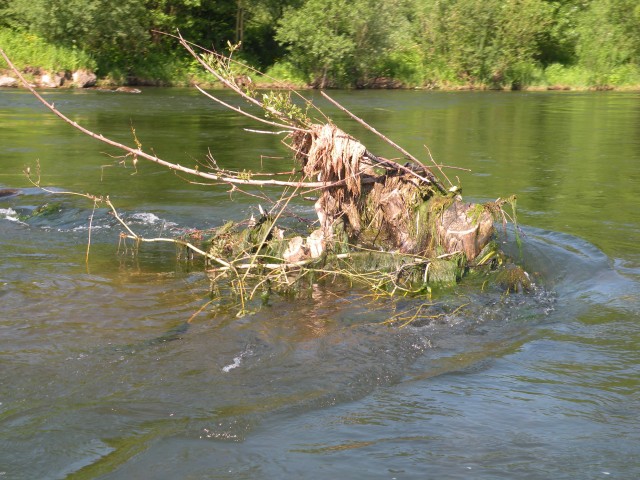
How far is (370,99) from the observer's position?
3200 cm

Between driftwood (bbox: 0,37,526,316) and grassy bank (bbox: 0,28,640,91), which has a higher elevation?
grassy bank (bbox: 0,28,640,91)

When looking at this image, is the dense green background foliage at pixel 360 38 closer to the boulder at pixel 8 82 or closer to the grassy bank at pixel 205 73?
the grassy bank at pixel 205 73

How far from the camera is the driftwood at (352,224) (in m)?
8.05

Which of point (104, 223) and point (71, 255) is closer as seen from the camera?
point (71, 255)

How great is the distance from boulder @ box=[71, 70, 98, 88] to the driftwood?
2796 cm

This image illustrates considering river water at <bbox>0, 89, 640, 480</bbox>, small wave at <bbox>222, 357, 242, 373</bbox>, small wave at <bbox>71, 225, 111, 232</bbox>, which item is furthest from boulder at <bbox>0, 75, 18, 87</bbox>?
small wave at <bbox>222, 357, 242, 373</bbox>

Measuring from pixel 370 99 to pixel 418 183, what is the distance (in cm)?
2390

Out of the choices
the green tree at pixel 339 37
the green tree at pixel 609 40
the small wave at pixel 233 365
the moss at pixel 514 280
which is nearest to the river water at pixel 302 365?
the small wave at pixel 233 365

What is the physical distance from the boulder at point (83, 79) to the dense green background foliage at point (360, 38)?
854 mm

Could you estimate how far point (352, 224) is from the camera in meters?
8.70

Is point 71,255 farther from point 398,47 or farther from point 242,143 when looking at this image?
point 398,47

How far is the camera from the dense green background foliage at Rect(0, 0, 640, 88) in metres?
37.2

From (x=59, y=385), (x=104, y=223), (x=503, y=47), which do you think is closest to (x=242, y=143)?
(x=104, y=223)

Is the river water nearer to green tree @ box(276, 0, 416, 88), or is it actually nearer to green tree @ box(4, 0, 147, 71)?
green tree @ box(4, 0, 147, 71)
